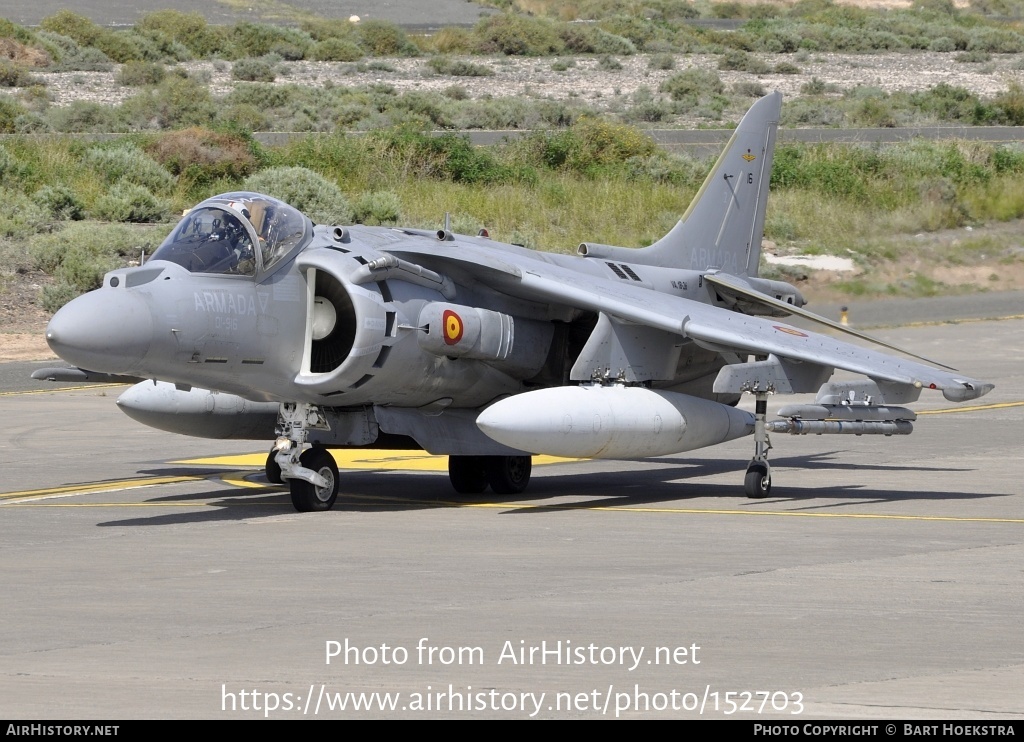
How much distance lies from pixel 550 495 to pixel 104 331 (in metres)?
6.03

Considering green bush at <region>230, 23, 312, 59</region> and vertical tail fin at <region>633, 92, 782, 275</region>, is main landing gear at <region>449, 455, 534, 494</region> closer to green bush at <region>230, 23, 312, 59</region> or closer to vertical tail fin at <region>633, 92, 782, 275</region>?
vertical tail fin at <region>633, 92, 782, 275</region>

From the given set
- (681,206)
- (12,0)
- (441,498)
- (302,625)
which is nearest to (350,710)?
(302,625)

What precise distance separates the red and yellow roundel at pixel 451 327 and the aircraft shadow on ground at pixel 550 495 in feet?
6.00

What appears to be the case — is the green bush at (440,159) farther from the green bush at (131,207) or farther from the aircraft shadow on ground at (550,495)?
the aircraft shadow on ground at (550,495)

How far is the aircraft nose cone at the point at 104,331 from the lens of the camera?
13648 mm

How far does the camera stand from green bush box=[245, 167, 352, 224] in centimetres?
3650

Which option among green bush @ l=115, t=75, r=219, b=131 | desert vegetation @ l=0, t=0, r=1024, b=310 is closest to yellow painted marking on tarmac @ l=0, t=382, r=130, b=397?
desert vegetation @ l=0, t=0, r=1024, b=310

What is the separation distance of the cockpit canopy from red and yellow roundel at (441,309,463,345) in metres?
1.81

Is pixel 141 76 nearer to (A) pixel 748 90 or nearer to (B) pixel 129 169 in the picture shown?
(B) pixel 129 169

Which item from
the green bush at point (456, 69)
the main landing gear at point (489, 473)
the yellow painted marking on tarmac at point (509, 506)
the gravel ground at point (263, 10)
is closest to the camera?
the yellow painted marking on tarmac at point (509, 506)

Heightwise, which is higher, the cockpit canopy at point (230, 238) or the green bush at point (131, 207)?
the cockpit canopy at point (230, 238)

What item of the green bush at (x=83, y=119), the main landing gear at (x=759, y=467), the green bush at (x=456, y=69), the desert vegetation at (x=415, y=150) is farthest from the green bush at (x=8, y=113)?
the main landing gear at (x=759, y=467)

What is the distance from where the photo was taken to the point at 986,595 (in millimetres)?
11211
